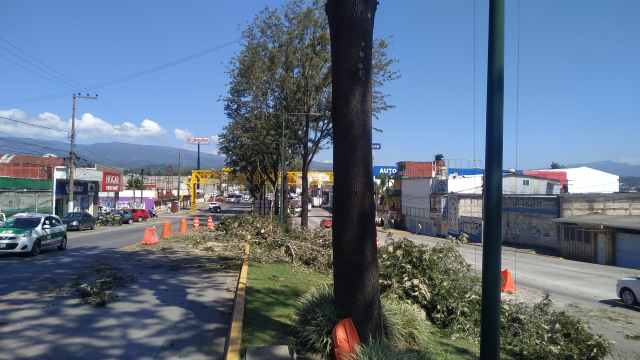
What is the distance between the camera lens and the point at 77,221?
3253 centimetres

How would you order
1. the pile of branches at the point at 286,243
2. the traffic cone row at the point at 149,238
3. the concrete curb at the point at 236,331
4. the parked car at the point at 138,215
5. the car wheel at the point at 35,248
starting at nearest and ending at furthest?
the concrete curb at the point at 236,331, the pile of branches at the point at 286,243, the car wheel at the point at 35,248, the traffic cone row at the point at 149,238, the parked car at the point at 138,215

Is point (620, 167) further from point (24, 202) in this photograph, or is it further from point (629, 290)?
point (24, 202)

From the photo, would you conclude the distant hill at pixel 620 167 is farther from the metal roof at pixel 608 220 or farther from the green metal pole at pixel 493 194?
the green metal pole at pixel 493 194

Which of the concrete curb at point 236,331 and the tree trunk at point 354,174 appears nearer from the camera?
the concrete curb at point 236,331

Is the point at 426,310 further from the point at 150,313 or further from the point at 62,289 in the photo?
the point at 62,289

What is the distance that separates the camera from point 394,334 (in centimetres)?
698

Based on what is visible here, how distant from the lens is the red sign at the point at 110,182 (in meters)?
50.4

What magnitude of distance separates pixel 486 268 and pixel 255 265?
10.4 meters

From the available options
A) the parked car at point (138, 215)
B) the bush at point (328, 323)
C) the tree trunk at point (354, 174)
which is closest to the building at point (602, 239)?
the bush at point (328, 323)

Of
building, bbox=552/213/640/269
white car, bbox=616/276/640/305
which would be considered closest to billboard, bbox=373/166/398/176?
building, bbox=552/213/640/269

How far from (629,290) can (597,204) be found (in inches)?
1002

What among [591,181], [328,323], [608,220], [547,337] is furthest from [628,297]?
[591,181]

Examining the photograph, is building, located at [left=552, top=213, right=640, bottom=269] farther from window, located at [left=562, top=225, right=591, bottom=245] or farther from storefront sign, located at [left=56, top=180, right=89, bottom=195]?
storefront sign, located at [left=56, top=180, right=89, bottom=195]

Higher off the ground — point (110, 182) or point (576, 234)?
point (110, 182)
